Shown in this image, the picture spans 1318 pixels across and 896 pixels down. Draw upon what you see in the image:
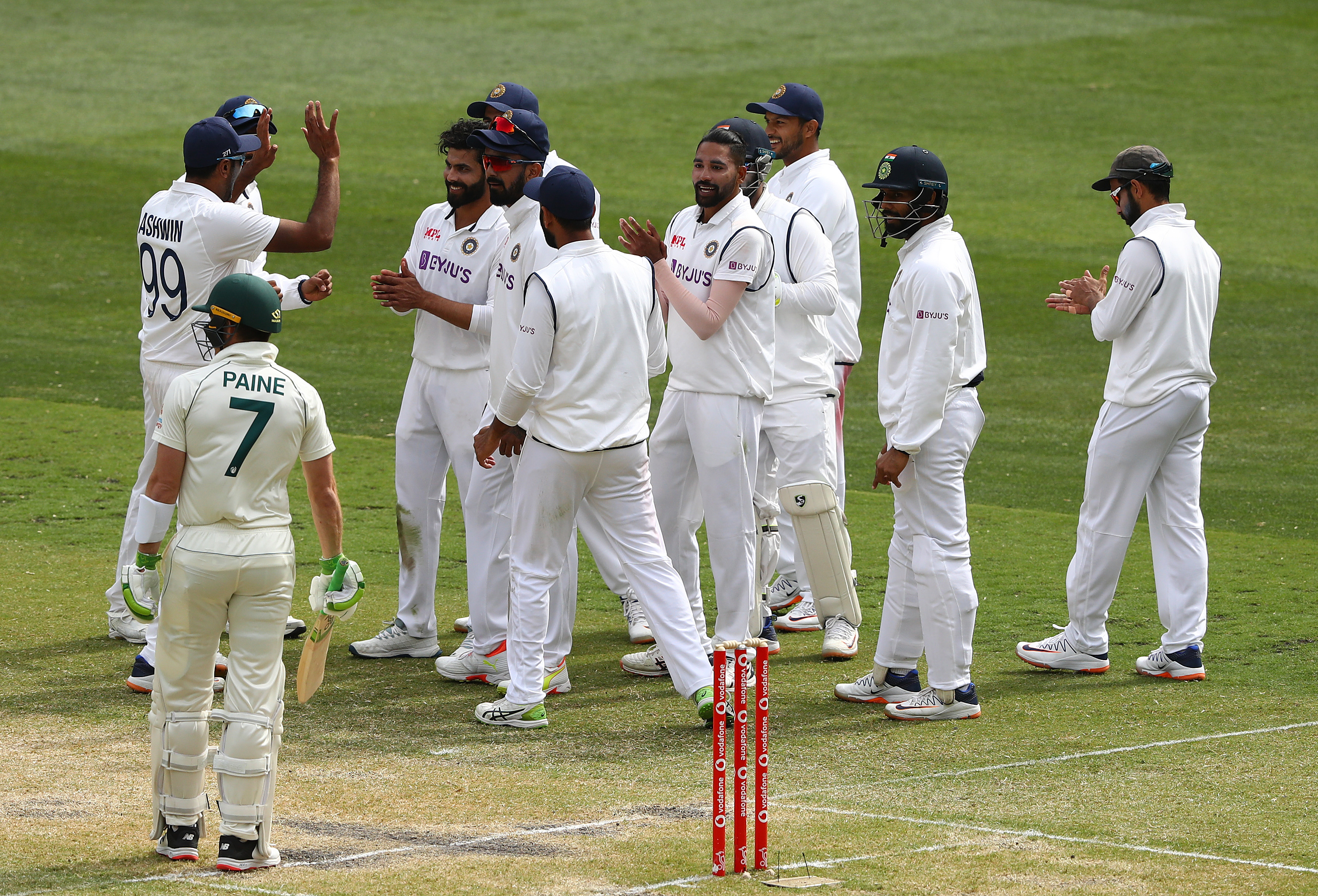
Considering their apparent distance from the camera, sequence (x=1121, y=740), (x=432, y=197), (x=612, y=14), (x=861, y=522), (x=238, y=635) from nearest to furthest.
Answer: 1. (x=238, y=635)
2. (x=1121, y=740)
3. (x=861, y=522)
4. (x=432, y=197)
5. (x=612, y=14)

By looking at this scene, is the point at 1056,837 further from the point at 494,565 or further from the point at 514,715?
the point at 494,565

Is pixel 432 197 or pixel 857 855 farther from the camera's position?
pixel 432 197

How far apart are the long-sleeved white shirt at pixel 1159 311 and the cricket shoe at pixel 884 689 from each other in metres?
1.83

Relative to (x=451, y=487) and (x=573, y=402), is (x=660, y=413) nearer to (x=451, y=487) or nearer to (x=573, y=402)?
(x=573, y=402)

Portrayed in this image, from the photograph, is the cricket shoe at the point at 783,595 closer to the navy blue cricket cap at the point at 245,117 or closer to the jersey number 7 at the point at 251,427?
the navy blue cricket cap at the point at 245,117

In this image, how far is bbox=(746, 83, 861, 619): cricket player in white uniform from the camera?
31.6ft

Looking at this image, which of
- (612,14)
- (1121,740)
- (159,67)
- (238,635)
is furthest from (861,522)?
(612,14)

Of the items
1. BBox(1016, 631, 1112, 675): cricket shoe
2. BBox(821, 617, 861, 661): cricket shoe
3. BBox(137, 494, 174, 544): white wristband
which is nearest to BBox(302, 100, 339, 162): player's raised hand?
BBox(137, 494, 174, 544): white wristband

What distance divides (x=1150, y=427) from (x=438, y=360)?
3.63 m

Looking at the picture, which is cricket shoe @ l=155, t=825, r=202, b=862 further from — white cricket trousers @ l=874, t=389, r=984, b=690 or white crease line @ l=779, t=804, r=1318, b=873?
white cricket trousers @ l=874, t=389, r=984, b=690

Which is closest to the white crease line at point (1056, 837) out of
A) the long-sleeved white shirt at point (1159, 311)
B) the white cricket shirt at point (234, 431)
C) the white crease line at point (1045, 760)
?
the white crease line at point (1045, 760)

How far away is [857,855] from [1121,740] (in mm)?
2089

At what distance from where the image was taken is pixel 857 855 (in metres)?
5.67

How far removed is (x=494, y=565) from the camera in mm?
8320
